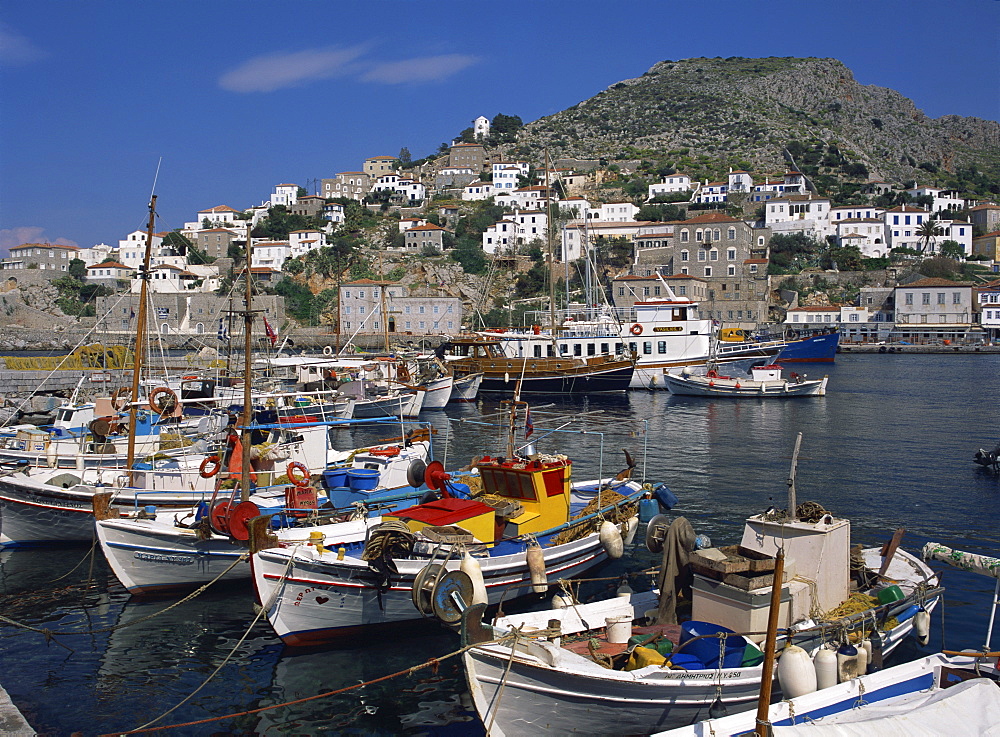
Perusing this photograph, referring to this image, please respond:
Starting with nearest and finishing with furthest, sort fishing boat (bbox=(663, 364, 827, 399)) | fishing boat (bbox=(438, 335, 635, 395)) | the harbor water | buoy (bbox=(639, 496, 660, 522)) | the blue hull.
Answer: the harbor water → buoy (bbox=(639, 496, 660, 522)) → fishing boat (bbox=(663, 364, 827, 399)) → fishing boat (bbox=(438, 335, 635, 395)) → the blue hull

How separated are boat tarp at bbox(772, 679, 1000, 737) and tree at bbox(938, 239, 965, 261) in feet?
343

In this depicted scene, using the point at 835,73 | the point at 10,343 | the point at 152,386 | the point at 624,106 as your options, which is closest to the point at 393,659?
the point at 152,386

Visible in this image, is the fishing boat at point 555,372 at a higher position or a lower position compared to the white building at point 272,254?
lower

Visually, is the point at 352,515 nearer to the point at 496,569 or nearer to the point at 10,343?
the point at 496,569

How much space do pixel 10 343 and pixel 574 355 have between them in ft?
241

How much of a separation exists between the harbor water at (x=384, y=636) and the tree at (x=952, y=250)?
76484mm

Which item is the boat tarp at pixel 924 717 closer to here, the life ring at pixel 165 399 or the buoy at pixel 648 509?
the buoy at pixel 648 509

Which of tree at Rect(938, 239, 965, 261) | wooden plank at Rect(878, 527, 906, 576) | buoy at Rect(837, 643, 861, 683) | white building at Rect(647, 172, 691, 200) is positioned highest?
white building at Rect(647, 172, 691, 200)

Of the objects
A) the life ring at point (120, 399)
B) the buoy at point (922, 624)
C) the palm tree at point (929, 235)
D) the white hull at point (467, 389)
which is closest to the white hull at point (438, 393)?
the white hull at point (467, 389)

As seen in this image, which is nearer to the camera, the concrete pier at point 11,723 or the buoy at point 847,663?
the concrete pier at point 11,723

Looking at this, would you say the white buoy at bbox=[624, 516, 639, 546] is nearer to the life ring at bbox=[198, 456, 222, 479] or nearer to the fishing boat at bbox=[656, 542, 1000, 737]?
the fishing boat at bbox=[656, 542, 1000, 737]

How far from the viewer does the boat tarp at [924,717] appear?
272 inches

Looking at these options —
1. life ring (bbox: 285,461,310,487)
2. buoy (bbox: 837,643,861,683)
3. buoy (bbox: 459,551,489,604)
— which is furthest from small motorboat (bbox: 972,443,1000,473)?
life ring (bbox: 285,461,310,487)

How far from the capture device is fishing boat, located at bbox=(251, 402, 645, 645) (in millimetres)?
11086
